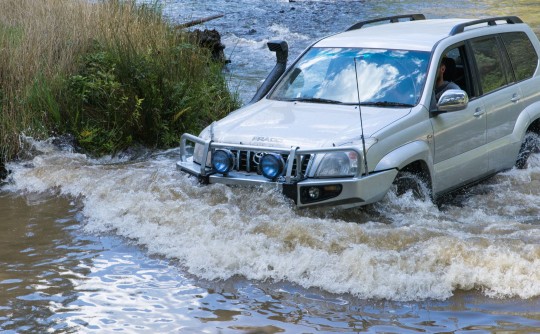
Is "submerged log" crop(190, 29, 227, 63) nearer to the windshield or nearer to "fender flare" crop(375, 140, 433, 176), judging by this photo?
the windshield

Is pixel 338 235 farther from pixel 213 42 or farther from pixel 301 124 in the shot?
pixel 213 42

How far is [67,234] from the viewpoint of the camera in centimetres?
861

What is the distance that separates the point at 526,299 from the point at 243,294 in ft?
6.49

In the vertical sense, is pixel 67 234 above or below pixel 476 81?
below

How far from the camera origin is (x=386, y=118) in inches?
324

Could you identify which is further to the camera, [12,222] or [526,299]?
[12,222]

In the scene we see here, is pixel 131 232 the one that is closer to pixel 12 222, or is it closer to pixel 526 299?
pixel 12 222

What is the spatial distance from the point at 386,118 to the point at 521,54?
2.62 meters

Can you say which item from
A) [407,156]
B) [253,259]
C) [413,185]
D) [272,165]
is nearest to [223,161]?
[272,165]

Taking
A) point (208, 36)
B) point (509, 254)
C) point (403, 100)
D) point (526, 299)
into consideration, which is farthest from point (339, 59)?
point (208, 36)

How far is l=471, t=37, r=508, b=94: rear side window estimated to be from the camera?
370 inches

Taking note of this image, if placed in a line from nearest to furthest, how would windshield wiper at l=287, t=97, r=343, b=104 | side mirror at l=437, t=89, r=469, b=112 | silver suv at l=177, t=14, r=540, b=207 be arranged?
silver suv at l=177, t=14, r=540, b=207
side mirror at l=437, t=89, r=469, b=112
windshield wiper at l=287, t=97, r=343, b=104

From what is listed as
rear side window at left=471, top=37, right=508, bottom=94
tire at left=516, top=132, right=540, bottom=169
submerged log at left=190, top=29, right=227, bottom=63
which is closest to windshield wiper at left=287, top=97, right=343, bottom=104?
rear side window at left=471, top=37, right=508, bottom=94

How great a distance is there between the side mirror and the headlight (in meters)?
1.18
